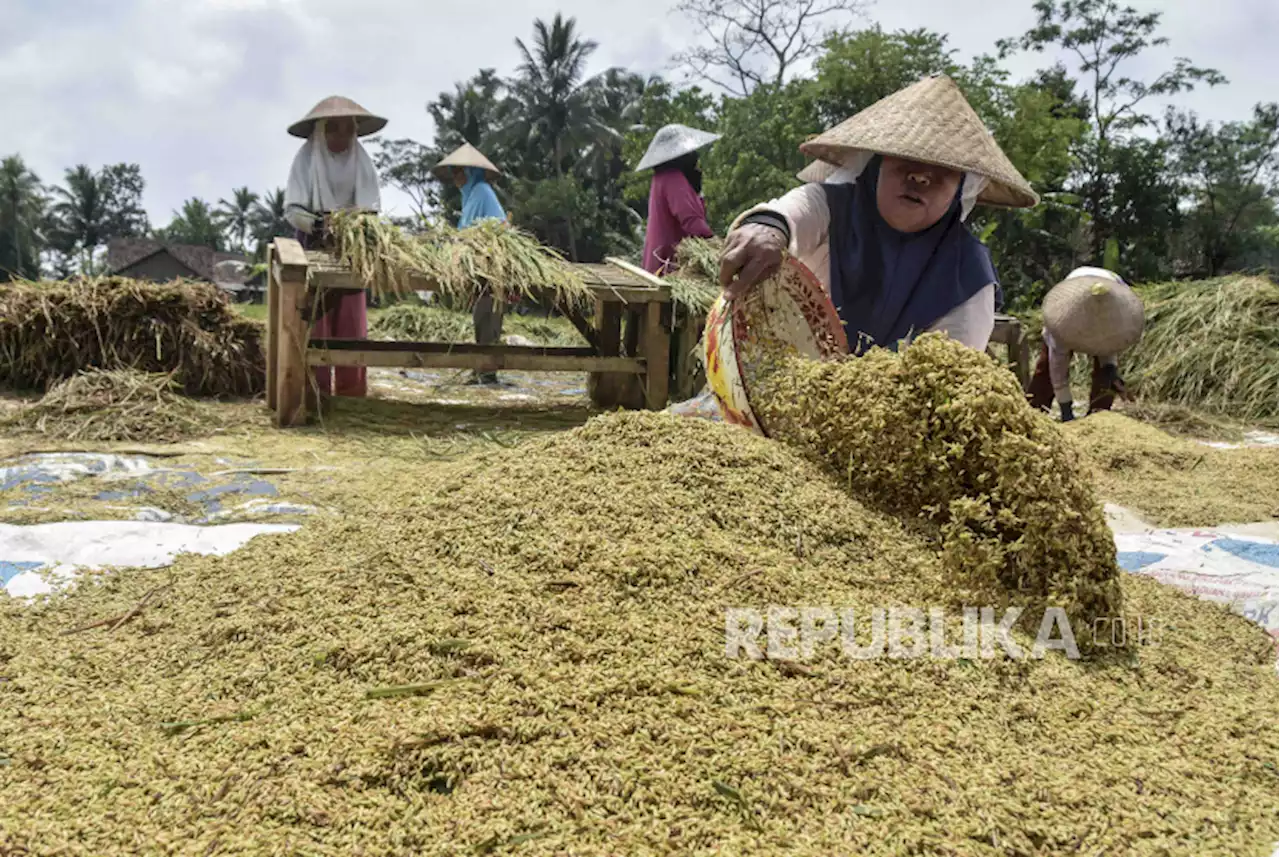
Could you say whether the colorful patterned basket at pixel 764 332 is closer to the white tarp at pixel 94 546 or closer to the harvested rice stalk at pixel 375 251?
the white tarp at pixel 94 546

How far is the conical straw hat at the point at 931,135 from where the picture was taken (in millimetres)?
2326

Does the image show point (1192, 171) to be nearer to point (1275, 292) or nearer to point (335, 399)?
point (1275, 292)

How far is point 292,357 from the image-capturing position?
13.2 ft

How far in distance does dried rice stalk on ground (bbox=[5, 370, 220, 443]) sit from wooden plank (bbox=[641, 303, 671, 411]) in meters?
1.93

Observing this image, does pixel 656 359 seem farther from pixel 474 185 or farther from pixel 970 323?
pixel 970 323

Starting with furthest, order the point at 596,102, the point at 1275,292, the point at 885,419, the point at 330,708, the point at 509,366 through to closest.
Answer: the point at 596,102, the point at 1275,292, the point at 509,366, the point at 885,419, the point at 330,708

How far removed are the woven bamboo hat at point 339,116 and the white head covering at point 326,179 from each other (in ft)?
0.18

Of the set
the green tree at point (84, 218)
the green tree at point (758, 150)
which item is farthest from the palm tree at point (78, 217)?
the green tree at point (758, 150)

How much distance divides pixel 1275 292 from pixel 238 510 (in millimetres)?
6630

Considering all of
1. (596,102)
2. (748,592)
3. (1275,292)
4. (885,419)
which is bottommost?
(748,592)

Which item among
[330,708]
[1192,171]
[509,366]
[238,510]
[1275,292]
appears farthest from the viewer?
[1192,171]

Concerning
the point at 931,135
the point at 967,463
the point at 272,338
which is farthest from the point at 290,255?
the point at 967,463

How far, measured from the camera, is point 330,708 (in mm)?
1218

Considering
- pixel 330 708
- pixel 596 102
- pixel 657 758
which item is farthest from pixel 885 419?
pixel 596 102
